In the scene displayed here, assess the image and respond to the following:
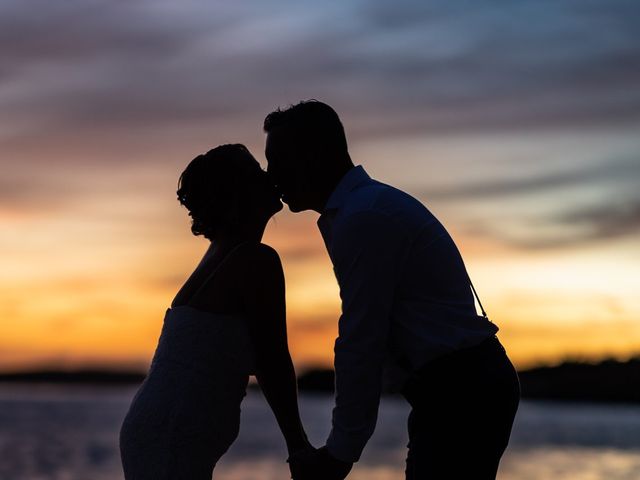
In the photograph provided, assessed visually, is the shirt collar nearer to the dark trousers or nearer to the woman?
the woman

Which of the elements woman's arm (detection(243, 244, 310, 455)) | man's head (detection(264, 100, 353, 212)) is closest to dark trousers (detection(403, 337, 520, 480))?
woman's arm (detection(243, 244, 310, 455))

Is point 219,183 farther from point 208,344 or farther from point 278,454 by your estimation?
point 278,454

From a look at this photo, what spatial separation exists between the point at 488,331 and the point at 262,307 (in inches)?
31.0

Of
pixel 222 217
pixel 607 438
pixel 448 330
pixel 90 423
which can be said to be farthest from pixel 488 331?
pixel 90 423

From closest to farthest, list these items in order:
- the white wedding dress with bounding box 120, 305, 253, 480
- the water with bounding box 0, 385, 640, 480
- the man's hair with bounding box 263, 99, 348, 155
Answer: the white wedding dress with bounding box 120, 305, 253, 480 → the man's hair with bounding box 263, 99, 348, 155 → the water with bounding box 0, 385, 640, 480

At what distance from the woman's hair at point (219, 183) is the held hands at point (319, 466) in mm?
887

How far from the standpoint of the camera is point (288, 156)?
12.6 ft

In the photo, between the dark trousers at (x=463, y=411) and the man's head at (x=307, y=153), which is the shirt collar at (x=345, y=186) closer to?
the man's head at (x=307, y=153)

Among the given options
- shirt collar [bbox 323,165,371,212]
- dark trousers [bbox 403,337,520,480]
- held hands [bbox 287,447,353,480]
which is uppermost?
shirt collar [bbox 323,165,371,212]

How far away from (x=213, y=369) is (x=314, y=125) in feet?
3.08

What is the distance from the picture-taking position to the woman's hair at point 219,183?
3859 mm

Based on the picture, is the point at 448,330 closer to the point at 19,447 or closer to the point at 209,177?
Answer: the point at 209,177

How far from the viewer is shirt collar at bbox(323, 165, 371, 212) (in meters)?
3.75

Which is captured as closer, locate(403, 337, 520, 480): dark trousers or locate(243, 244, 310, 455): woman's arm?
locate(403, 337, 520, 480): dark trousers
